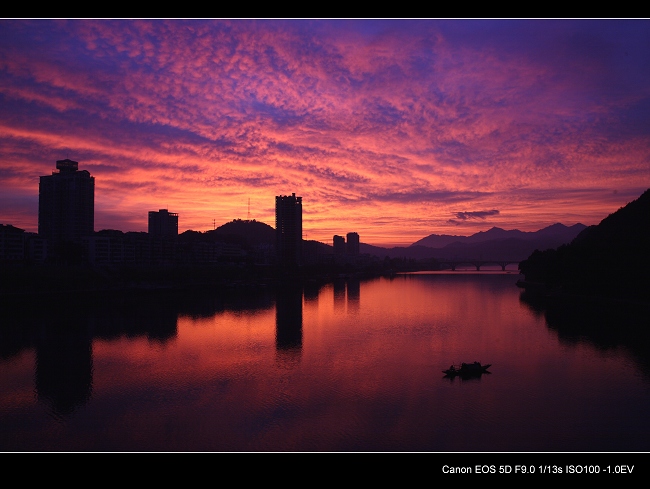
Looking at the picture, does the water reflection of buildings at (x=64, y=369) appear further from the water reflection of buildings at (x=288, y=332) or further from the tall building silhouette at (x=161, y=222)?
the tall building silhouette at (x=161, y=222)

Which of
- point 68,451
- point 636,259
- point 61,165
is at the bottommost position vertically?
point 68,451

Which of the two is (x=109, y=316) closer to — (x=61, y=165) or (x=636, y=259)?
(x=636, y=259)

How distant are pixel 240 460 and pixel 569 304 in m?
39.6

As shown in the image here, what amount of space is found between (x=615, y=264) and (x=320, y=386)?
32.1m

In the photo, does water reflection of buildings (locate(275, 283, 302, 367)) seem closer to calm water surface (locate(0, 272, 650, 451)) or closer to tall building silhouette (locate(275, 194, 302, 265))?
calm water surface (locate(0, 272, 650, 451))

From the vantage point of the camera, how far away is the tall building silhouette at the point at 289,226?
396 ft

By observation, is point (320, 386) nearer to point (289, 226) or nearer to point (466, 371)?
point (466, 371)

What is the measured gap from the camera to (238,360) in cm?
2206

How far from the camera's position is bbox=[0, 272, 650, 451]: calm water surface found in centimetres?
1274

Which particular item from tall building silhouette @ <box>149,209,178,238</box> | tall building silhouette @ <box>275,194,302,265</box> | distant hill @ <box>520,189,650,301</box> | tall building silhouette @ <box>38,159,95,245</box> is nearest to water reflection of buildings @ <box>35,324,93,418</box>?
distant hill @ <box>520,189,650,301</box>

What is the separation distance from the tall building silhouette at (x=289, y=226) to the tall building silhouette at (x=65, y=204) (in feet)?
162

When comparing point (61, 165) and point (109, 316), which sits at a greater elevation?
point (61, 165)

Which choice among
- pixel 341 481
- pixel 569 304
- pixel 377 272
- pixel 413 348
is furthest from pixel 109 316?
pixel 377 272

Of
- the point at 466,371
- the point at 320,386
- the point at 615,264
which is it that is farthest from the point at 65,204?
the point at 615,264
